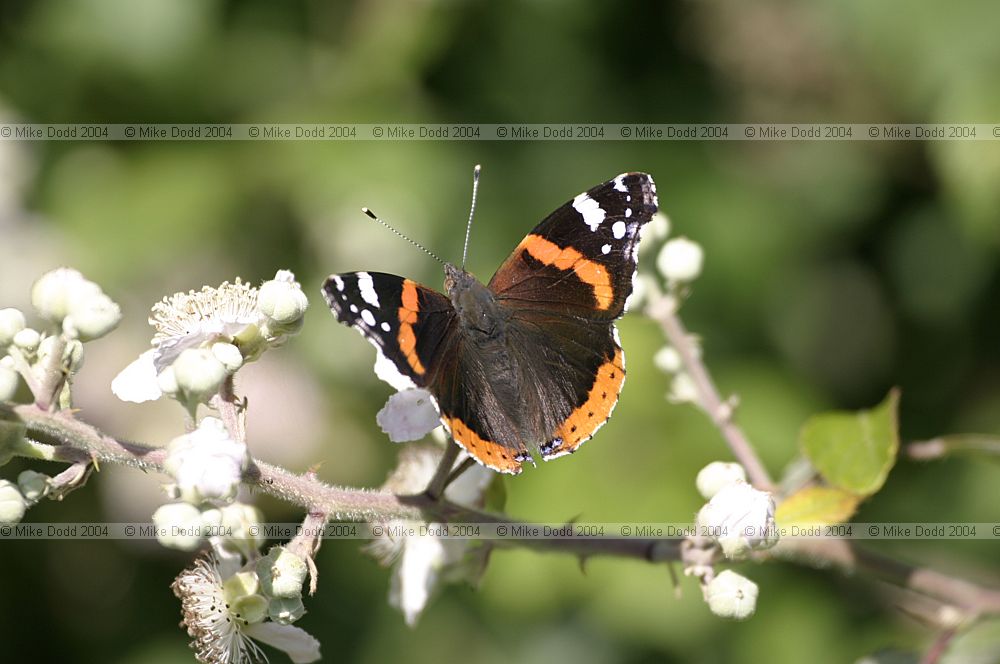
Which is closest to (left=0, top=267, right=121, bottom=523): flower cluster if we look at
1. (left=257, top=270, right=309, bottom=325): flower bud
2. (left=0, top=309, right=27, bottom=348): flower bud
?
(left=0, top=309, right=27, bottom=348): flower bud

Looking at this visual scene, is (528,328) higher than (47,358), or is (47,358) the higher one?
(528,328)

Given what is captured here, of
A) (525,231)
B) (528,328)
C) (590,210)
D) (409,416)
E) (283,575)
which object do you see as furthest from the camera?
(525,231)

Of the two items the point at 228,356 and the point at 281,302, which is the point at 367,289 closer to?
the point at 281,302

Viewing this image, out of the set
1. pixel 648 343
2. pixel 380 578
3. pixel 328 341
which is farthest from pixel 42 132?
pixel 648 343

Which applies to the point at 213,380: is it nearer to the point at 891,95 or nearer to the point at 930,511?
the point at 930,511

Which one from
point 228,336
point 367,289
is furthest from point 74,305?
point 367,289
